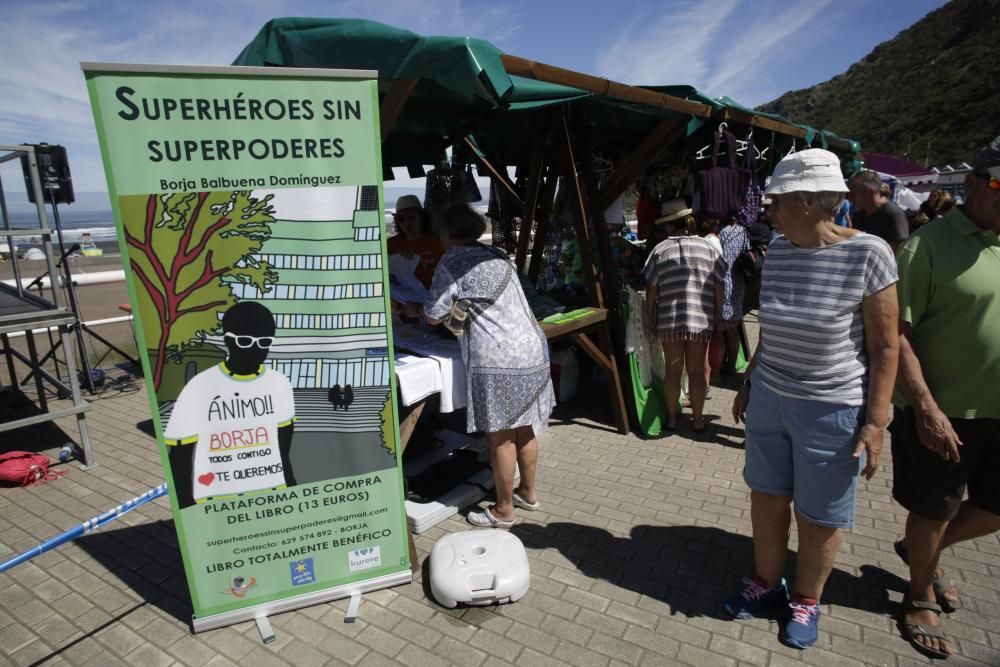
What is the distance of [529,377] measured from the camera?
2943 mm

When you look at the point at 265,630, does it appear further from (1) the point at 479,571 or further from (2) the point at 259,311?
(2) the point at 259,311

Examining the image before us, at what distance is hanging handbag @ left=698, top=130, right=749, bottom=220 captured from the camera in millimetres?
4527

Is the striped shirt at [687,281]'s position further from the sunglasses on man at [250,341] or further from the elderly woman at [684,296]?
the sunglasses on man at [250,341]

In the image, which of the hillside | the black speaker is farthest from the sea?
the hillside

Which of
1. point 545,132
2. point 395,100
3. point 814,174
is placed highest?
point 545,132

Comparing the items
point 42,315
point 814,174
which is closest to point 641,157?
point 814,174

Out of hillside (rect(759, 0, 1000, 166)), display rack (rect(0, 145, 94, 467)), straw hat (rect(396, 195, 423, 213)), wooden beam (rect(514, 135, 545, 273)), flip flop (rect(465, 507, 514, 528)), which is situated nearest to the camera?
flip flop (rect(465, 507, 514, 528))

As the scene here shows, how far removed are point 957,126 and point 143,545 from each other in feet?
Answer: 176

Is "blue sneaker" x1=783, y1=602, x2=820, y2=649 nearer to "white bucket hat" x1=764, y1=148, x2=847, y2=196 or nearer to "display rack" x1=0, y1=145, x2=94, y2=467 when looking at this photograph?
"white bucket hat" x1=764, y1=148, x2=847, y2=196

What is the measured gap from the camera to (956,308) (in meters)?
2.02

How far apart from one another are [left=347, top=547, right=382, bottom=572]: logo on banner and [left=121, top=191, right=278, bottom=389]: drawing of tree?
1.13 meters

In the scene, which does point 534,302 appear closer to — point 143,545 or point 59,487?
point 143,545

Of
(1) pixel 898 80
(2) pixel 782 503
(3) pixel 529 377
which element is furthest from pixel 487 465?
(1) pixel 898 80

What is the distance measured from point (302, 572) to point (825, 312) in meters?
2.37
